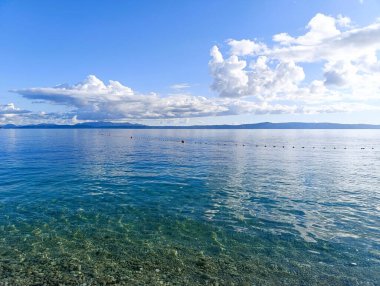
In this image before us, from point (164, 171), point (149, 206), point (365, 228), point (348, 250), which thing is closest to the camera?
point (348, 250)

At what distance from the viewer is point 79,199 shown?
35.3 metres

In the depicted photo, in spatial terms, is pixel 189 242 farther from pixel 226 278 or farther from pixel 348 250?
pixel 348 250

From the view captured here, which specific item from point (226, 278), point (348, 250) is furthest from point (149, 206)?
point (348, 250)

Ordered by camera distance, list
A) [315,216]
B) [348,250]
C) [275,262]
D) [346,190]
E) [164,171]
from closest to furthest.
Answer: [275,262], [348,250], [315,216], [346,190], [164,171]

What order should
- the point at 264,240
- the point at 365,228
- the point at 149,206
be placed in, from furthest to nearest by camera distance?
1. the point at 149,206
2. the point at 365,228
3. the point at 264,240

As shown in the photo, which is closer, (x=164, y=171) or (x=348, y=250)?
(x=348, y=250)

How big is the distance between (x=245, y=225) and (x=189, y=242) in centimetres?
636

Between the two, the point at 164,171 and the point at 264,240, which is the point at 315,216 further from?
the point at 164,171

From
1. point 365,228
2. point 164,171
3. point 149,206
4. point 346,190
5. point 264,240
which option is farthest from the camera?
point 164,171

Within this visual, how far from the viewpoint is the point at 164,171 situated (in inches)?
2277

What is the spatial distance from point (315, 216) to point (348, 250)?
26.5ft

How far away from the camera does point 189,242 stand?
75.0 feet

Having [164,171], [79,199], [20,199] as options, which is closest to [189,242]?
[79,199]

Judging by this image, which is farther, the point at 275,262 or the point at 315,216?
the point at 315,216
